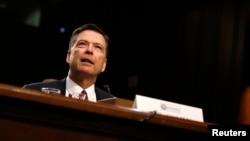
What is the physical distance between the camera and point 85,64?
1.93 meters

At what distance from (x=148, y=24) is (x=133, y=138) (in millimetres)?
2747

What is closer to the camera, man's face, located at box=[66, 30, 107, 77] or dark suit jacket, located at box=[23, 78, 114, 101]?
dark suit jacket, located at box=[23, 78, 114, 101]

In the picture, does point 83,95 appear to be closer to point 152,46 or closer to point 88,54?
point 88,54

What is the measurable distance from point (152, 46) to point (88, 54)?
1804mm

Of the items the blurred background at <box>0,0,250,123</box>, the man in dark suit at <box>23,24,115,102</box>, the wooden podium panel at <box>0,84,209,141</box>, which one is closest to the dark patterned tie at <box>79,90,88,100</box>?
A: the man in dark suit at <box>23,24,115,102</box>

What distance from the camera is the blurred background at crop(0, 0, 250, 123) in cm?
309

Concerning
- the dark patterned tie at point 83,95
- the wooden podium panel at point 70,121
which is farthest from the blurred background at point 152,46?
the wooden podium panel at point 70,121

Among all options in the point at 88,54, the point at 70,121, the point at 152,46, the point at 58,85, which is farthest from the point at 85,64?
the point at 152,46

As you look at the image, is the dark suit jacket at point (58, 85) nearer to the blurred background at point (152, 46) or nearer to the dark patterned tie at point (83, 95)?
the dark patterned tie at point (83, 95)

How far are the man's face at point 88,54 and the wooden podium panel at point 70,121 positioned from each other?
847mm

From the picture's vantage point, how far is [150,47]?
12.2ft

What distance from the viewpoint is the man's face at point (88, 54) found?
1.92 metres

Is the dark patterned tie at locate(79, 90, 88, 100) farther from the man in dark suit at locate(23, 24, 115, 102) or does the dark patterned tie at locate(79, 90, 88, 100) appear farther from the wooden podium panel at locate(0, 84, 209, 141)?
the wooden podium panel at locate(0, 84, 209, 141)

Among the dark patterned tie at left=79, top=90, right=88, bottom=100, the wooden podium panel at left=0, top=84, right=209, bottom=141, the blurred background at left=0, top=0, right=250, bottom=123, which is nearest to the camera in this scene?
the wooden podium panel at left=0, top=84, right=209, bottom=141
